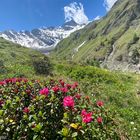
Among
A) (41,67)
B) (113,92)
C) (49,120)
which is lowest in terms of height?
(113,92)

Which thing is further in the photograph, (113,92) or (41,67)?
(41,67)

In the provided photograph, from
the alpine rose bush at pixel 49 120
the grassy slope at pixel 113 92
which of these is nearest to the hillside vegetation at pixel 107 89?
the grassy slope at pixel 113 92

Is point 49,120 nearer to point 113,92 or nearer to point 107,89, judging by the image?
point 113,92

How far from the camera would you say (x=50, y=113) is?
942 cm

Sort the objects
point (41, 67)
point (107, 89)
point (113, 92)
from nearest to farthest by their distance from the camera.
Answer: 1. point (113, 92)
2. point (107, 89)
3. point (41, 67)

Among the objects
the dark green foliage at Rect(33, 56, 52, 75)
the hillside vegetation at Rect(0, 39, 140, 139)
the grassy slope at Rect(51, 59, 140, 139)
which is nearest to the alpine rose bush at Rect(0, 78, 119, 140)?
the hillside vegetation at Rect(0, 39, 140, 139)

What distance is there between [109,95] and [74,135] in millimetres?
15805

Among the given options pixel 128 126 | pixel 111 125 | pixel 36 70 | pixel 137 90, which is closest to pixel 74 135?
pixel 111 125

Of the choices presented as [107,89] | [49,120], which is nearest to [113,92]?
[107,89]

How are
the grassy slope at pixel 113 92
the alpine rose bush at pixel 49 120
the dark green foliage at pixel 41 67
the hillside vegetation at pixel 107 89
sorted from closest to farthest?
the alpine rose bush at pixel 49 120
the hillside vegetation at pixel 107 89
the grassy slope at pixel 113 92
the dark green foliage at pixel 41 67

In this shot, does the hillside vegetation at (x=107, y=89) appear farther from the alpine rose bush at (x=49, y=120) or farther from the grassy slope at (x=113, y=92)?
the alpine rose bush at (x=49, y=120)

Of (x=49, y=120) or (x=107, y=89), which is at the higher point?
(x=49, y=120)

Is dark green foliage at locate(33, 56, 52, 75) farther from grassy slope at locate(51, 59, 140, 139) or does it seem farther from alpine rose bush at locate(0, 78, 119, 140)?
alpine rose bush at locate(0, 78, 119, 140)

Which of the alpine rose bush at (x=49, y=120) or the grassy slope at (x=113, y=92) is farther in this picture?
the grassy slope at (x=113, y=92)
